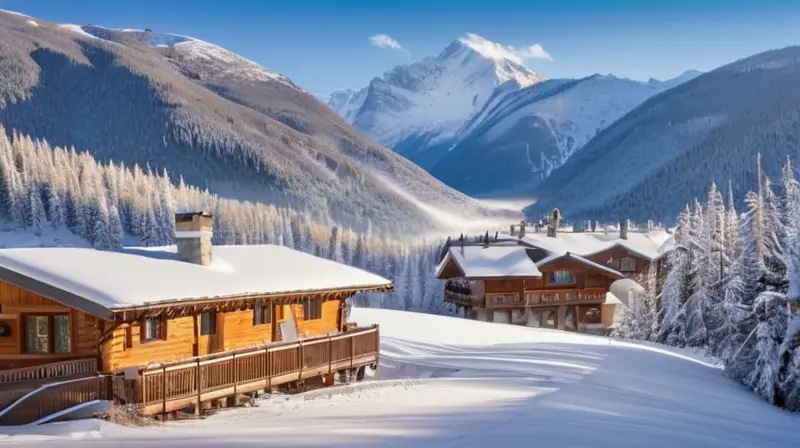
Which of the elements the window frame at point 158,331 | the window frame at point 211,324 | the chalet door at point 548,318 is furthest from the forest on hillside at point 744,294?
the window frame at point 158,331

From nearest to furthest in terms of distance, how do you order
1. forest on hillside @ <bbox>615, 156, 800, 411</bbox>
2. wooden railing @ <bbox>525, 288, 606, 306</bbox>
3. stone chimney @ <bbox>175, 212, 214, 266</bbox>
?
stone chimney @ <bbox>175, 212, 214, 266</bbox>
forest on hillside @ <bbox>615, 156, 800, 411</bbox>
wooden railing @ <bbox>525, 288, 606, 306</bbox>

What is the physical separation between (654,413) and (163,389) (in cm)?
1252

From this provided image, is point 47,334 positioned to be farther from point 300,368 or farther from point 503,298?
point 503,298

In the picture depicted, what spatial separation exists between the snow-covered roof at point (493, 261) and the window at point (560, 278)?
9.47 feet

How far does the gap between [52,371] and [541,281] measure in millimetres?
49375

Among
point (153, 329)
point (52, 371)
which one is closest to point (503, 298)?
point (153, 329)

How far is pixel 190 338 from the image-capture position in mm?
22375

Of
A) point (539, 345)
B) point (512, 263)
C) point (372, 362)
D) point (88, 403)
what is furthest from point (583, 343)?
point (88, 403)

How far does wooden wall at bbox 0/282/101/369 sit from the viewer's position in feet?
65.6

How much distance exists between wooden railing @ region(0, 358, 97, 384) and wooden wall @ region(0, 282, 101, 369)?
424 mm

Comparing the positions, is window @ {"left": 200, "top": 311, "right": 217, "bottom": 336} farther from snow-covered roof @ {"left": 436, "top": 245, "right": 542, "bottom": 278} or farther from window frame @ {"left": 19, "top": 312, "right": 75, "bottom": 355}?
snow-covered roof @ {"left": 436, "top": 245, "right": 542, "bottom": 278}

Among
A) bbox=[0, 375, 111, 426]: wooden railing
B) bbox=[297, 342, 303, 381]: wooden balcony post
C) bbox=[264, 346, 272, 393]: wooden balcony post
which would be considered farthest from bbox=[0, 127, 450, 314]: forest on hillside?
bbox=[0, 375, 111, 426]: wooden railing

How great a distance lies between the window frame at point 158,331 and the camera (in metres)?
20.9

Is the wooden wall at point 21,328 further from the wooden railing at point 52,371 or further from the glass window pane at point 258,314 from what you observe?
the glass window pane at point 258,314
